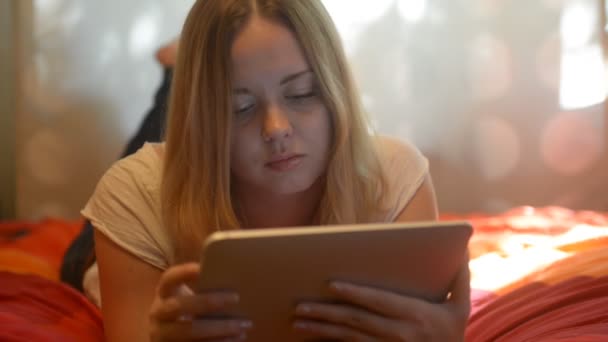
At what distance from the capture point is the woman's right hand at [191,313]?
0.64m

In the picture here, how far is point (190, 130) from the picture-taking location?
0.91 m

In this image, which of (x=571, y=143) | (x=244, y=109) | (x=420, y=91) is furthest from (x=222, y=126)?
(x=571, y=143)

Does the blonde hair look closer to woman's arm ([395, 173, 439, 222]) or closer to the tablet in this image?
woman's arm ([395, 173, 439, 222])

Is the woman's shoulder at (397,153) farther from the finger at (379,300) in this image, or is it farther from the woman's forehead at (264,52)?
the finger at (379,300)

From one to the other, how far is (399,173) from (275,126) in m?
0.28

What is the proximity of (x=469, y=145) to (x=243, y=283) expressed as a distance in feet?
5.53

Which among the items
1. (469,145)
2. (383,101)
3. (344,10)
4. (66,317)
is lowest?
(66,317)

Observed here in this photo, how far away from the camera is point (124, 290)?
2.97 feet

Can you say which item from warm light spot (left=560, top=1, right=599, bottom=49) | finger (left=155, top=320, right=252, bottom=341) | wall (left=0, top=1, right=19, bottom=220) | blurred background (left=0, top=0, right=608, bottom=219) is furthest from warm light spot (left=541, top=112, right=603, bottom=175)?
wall (left=0, top=1, right=19, bottom=220)

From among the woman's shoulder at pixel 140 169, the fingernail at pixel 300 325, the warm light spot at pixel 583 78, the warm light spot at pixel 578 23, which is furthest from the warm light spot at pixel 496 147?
the fingernail at pixel 300 325

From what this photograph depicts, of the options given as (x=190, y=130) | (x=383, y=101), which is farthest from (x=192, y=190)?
(x=383, y=101)

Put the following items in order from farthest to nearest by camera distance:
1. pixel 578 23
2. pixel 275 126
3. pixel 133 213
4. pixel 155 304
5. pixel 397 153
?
pixel 578 23
pixel 397 153
pixel 133 213
pixel 275 126
pixel 155 304

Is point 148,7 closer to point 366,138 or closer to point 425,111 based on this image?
point 425,111

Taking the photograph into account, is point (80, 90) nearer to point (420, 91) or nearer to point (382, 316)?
point (420, 91)
